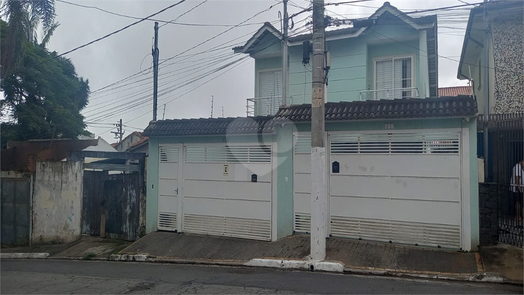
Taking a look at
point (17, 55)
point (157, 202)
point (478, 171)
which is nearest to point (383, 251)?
point (478, 171)

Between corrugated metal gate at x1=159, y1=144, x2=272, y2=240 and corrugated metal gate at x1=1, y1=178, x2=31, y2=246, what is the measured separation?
4.81 metres

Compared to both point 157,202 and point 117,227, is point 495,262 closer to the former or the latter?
point 157,202

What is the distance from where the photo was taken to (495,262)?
7.05m

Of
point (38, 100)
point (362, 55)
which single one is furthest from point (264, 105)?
point (38, 100)

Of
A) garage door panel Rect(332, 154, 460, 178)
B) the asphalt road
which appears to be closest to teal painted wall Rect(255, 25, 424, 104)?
garage door panel Rect(332, 154, 460, 178)

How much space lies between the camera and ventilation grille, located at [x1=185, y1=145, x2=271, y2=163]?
10.1 meters

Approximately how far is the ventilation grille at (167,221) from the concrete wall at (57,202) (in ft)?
9.20

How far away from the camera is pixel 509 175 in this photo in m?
7.85

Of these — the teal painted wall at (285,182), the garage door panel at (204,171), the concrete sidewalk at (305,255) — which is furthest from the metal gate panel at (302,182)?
the garage door panel at (204,171)

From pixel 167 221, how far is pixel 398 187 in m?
6.53

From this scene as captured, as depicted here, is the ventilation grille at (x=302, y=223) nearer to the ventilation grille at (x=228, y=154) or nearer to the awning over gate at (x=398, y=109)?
the ventilation grille at (x=228, y=154)

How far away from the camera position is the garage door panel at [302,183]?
9547 mm

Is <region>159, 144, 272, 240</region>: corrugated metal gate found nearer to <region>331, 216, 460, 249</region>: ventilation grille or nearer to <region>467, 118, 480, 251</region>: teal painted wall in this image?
<region>331, 216, 460, 249</region>: ventilation grille

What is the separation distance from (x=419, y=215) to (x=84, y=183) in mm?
9858
